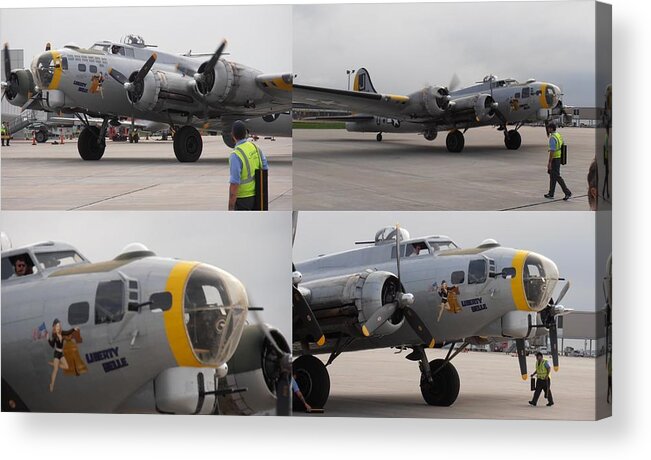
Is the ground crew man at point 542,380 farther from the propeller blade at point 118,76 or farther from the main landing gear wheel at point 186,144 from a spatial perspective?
the propeller blade at point 118,76

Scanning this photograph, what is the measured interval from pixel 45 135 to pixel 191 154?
174 cm

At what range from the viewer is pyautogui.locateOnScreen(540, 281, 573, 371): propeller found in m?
9.35

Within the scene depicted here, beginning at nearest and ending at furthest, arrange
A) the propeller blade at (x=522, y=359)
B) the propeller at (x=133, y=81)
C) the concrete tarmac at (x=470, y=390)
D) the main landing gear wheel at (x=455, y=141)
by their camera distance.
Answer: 1. the concrete tarmac at (x=470, y=390)
2. the propeller blade at (x=522, y=359)
3. the main landing gear wheel at (x=455, y=141)
4. the propeller at (x=133, y=81)

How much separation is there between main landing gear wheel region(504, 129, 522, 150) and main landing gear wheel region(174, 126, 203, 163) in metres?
3.57

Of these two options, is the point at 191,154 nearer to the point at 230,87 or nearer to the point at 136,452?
the point at 230,87

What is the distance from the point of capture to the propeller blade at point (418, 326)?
9.95 metres

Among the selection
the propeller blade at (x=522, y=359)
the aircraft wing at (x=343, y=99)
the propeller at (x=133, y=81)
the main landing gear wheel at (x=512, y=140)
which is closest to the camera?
the propeller blade at (x=522, y=359)

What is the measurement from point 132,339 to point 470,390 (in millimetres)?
3689

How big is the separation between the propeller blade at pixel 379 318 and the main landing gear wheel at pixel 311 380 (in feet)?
2.89

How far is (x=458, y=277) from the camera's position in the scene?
33.8 feet

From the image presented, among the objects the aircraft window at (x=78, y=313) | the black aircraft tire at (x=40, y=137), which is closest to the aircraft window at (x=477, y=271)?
the aircraft window at (x=78, y=313)

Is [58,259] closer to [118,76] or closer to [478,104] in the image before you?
[118,76]

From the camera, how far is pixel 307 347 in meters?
9.66

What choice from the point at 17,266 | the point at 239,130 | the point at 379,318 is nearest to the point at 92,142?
the point at 17,266
